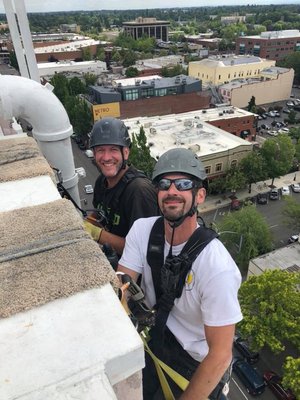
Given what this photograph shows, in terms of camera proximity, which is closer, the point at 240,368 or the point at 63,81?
the point at 240,368

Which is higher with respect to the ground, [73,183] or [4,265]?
[4,265]

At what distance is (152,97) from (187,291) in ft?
148

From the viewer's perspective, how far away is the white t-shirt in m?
2.87

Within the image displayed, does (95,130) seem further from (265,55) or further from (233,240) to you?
(265,55)

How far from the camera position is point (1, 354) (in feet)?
6.81

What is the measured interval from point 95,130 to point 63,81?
51323 millimetres

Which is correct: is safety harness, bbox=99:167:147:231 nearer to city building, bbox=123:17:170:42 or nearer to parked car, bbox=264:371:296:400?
parked car, bbox=264:371:296:400

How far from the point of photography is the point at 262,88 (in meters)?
56.2

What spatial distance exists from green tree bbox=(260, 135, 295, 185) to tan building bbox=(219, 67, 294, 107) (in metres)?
22.8

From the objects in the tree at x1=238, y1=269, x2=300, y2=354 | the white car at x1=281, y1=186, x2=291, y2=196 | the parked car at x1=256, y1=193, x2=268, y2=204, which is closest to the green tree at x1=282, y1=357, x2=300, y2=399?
the tree at x1=238, y1=269, x2=300, y2=354

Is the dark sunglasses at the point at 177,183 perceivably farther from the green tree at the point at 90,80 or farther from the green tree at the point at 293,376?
the green tree at the point at 90,80

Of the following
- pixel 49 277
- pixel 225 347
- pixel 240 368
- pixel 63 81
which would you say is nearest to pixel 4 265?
pixel 49 277

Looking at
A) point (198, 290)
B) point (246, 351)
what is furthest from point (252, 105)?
point (198, 290)

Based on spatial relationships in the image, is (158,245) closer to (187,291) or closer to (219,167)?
(187,291)
